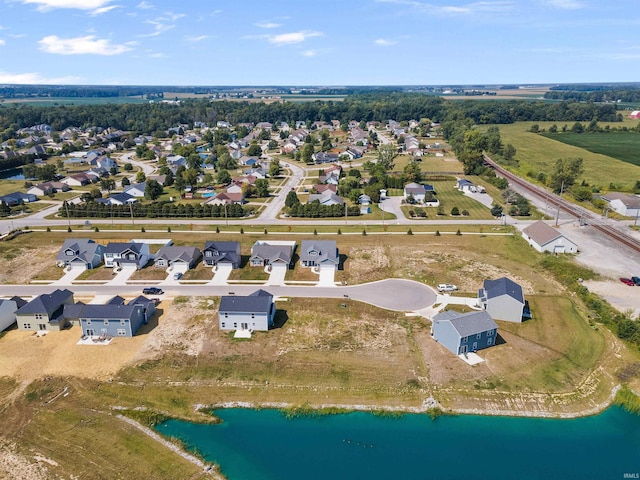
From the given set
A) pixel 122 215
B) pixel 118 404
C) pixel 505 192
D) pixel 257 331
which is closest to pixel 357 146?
pixel 505 192

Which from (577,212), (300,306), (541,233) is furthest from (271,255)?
(577,212)

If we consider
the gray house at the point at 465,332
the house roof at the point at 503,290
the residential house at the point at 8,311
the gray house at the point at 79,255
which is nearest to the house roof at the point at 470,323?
the gray house at the point at 465,332

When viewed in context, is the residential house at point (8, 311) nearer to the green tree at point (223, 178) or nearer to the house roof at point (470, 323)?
the house roof at point (470, 323)

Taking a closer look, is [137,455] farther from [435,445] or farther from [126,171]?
[126,171]

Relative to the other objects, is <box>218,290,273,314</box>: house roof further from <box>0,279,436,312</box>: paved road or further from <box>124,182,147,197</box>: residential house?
<box>124,182,147,197</box>: residential house

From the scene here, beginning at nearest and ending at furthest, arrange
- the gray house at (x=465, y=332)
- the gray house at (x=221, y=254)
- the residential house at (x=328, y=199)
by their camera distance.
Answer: the gray house at (x=465, y=332) → the gray house at (x=221, y=254) → the residential house at (x=328, y=199)

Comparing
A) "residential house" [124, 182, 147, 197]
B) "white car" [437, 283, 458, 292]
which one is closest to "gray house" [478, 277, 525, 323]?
"white car" [437, 283, 458, 292]
